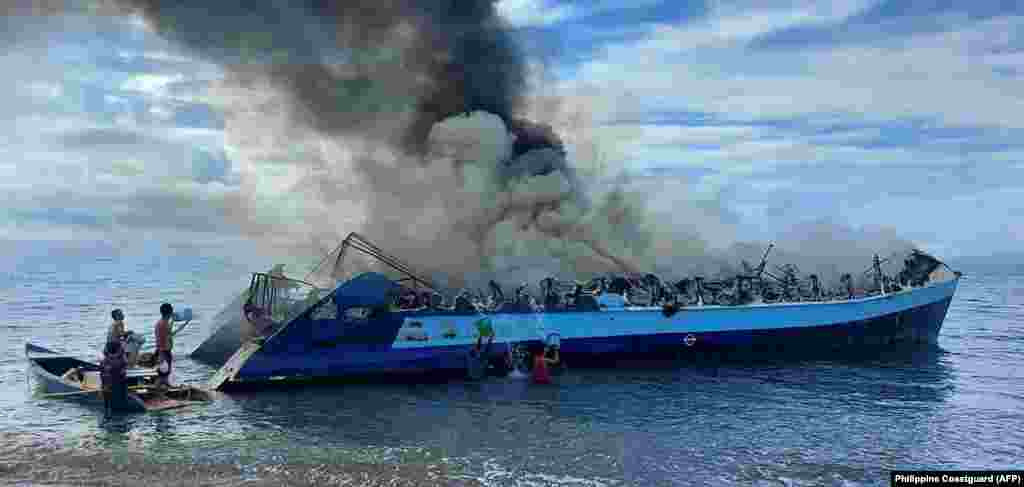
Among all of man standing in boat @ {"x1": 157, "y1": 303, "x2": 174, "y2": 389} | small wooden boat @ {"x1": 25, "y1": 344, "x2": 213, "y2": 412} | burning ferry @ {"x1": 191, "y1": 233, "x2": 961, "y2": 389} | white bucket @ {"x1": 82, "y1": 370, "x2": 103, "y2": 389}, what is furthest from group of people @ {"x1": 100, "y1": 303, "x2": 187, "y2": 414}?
burning ferry @ {"x1": 191, "y1": 233, "x2": 961, "y2": 389}

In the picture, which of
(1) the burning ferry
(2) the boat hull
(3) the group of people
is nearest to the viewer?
(3) the group of people

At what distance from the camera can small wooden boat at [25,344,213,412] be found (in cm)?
2568

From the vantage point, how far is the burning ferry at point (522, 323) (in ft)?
103

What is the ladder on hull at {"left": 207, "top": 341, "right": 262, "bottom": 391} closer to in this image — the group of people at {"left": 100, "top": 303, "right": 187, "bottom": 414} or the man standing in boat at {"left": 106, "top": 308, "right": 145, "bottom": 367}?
the group of people at {"left": 100, "top": 303, "right": 187, "bottom": 414}

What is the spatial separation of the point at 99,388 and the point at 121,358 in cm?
430

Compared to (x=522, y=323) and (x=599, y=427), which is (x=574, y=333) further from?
Result: (x=599, y=427)

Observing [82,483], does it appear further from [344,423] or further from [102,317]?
[102,317]

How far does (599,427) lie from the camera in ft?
80.8

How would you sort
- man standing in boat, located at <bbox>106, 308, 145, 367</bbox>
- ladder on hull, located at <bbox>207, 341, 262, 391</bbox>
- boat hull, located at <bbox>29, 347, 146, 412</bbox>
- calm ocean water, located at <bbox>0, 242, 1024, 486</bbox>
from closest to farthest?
calm ocean water, located at <bbox>0, 242, 1024, 486</bbox> → boat hull, located at <bbox>29, 347, 146, 412</bbox> → man standing in boat, located at <bbox>106, 308, 145, 367</bbox> → ladder on hull, located at <bbox>207, 341, 262, 391</bbox>

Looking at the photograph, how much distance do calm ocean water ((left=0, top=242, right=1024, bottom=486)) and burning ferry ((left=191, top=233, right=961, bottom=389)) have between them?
1.69 m

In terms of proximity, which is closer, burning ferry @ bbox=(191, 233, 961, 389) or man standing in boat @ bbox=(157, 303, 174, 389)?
man standing in boat @ bbox=(157, 303, 174, 389)

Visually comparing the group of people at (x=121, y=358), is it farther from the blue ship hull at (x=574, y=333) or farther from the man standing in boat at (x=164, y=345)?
the blue ship hull at (x=574, y=333)

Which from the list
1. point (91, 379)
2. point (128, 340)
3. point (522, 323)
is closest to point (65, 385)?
point (91, 379)

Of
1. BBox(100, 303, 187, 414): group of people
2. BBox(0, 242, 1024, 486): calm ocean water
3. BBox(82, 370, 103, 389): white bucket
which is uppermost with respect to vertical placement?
BBox(100, 303, 187, 414): group of people
